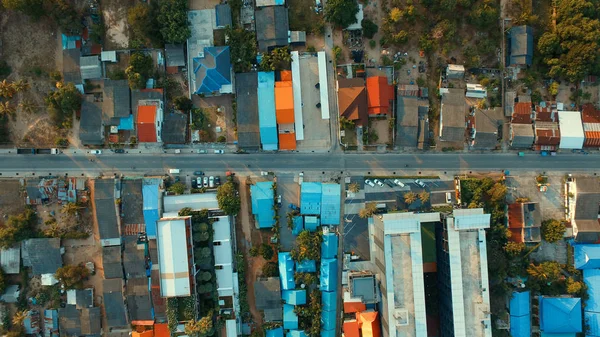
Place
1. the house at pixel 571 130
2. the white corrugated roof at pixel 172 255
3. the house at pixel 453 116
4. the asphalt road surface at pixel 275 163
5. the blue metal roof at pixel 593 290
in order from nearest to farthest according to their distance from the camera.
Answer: the white corrugated roof at pixel 172 255 < the house at pixel 453 116 < the house at pixel 571 130 < the blue metal roof at pixel 593 290 < the asphalt road surface at pixel 275 163

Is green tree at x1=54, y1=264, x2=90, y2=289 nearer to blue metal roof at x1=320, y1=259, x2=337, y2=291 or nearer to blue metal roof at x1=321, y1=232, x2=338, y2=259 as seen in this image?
blue metal roof at x1=320, y1=259, x2=337, y2=291

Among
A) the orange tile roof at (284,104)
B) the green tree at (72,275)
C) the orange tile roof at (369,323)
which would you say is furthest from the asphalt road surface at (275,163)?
the orange tile roof at (369,323)

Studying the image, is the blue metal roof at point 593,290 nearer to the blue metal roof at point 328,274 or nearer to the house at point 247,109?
the blue metal roof at point 328,274

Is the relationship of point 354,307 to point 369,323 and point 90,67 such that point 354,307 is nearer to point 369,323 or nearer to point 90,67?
point 369,323

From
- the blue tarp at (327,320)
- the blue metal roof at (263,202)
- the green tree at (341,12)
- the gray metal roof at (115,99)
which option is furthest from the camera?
the gray metal roof at (115,99)

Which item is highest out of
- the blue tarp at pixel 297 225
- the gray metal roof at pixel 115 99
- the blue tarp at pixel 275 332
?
the gray metal roof at pixel 115 99

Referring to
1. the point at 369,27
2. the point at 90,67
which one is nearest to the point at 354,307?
the point at 369,27

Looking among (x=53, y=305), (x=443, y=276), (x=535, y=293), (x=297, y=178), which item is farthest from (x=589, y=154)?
(x=53, y=305)
